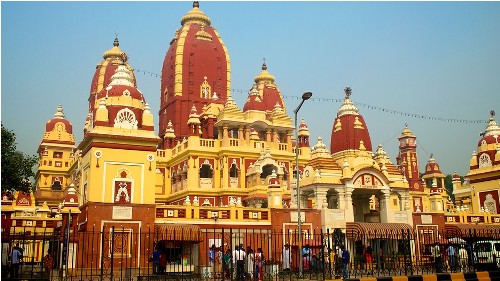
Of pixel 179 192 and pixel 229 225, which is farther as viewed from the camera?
pixel 179 192

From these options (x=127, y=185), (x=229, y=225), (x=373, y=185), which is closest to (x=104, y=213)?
(x=127, y=185)

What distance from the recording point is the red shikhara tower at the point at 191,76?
46.6 metres

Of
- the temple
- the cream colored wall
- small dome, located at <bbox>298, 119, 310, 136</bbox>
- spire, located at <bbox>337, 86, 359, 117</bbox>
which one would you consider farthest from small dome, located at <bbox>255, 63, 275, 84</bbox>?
the cream colored wall

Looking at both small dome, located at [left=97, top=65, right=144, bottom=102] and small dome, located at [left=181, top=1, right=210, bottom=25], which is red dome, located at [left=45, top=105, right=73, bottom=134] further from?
small dome, located at [left=97, top=65, right=144, bottom=102]

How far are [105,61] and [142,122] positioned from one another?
112 feet

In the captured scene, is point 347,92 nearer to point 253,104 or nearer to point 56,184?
point 253,104

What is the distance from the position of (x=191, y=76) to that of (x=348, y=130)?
67.0 feet

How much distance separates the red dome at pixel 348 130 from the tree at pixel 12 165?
61.5 feet

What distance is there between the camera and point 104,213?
2267cm

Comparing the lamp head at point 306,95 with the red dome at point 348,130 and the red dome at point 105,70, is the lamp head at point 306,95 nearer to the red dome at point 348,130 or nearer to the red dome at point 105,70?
the red dome at point 348,130

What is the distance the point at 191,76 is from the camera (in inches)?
1897

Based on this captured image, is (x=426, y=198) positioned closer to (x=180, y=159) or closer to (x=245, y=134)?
(x=245, y=134)

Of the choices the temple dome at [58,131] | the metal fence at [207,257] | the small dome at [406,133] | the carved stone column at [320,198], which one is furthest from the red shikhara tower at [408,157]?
the temple dome at [58,131]

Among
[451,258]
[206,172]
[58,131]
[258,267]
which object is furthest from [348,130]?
[58,131]
